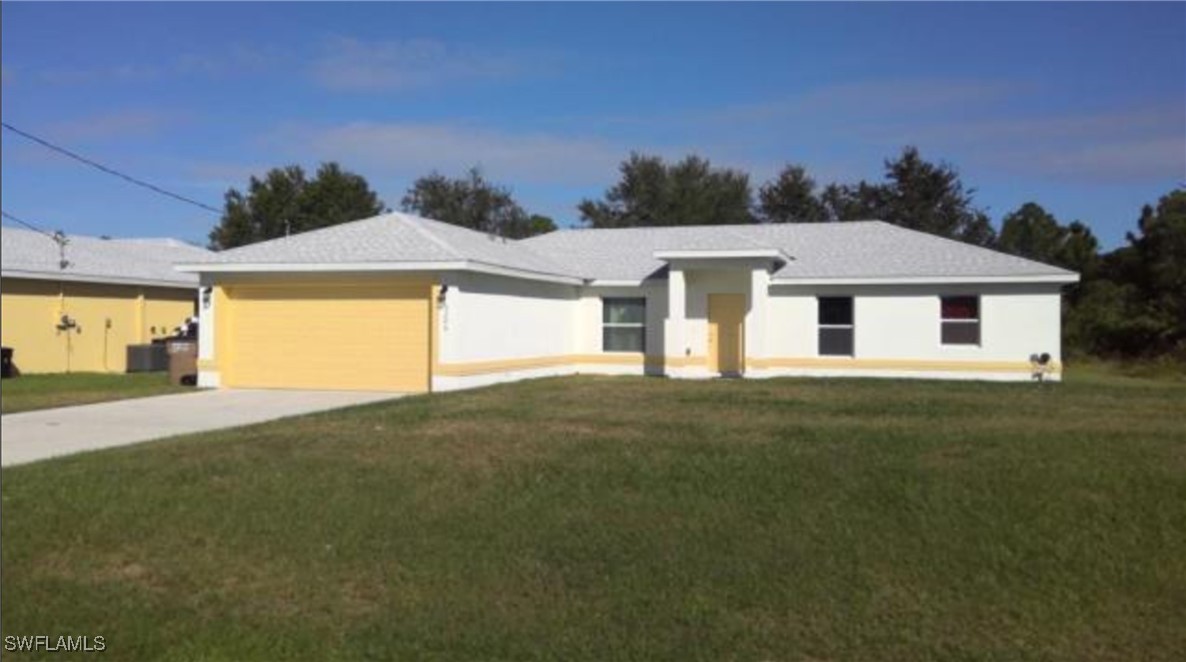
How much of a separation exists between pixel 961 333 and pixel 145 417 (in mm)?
17075

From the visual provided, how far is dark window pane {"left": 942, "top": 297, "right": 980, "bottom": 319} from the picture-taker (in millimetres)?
25094

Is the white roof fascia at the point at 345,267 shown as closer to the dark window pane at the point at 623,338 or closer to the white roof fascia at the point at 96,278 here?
the dark window pane at the point at 623,338

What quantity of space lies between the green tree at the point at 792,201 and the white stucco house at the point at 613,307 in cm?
2537

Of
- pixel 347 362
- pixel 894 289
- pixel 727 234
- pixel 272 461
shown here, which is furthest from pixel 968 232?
pixel 272 461

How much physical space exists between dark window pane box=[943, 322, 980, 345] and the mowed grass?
12730 mm

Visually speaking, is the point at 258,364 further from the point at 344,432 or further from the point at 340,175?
the point at 340,175

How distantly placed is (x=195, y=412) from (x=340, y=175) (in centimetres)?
4229

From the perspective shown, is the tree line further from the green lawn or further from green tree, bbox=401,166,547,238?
the green lawn

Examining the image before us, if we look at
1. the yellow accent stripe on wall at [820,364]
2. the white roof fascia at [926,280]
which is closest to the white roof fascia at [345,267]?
the yellow accent stripe on wall at [820,364]

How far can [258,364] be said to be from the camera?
73.8 feet

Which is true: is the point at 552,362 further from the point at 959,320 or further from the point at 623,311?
the point at 959,320

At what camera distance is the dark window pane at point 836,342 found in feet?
85.5

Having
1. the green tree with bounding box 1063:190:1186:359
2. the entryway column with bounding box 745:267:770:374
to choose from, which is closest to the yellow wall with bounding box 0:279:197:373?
the entryway column with bounding box 745:267:770:374

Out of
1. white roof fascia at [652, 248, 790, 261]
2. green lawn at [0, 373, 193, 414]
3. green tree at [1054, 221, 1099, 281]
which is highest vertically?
green tree at [1054, 221, 1099, 281]
